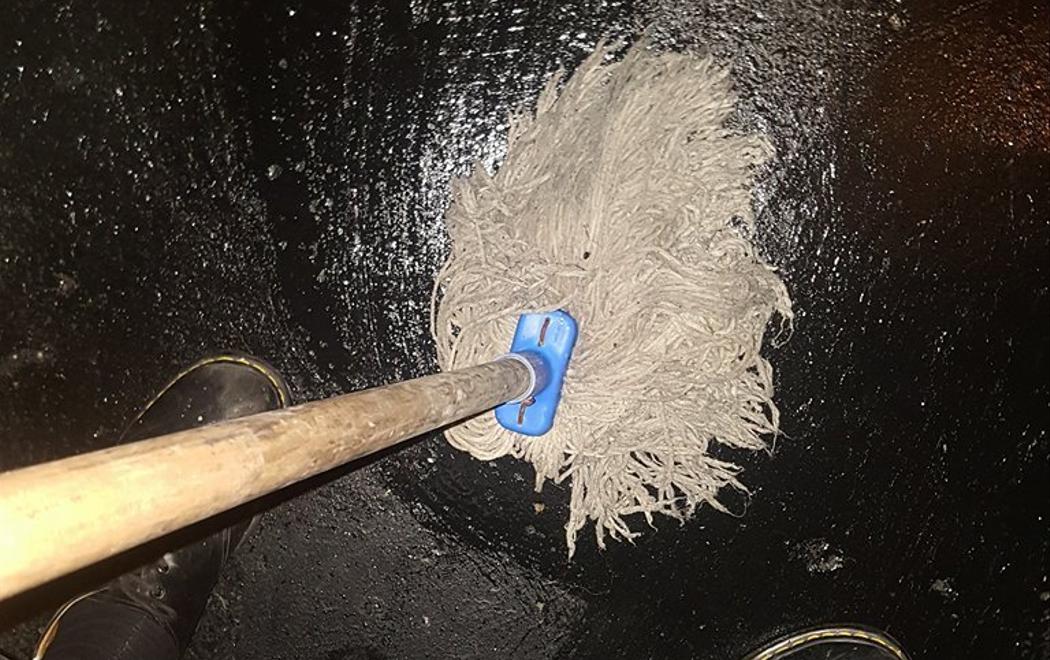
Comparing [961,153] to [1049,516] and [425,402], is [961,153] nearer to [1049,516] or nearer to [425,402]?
[1049,516]

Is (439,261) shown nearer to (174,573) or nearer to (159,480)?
(174,573)

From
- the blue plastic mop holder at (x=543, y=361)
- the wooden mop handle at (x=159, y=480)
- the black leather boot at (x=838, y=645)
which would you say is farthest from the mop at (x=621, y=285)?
the wooden mop handle at (x=159, y=480)

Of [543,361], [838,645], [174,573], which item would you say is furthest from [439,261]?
[838,645]

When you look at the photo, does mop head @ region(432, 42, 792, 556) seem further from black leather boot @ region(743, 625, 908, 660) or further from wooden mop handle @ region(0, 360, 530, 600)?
wooden mop handle @ region(0, 360, 530, 600)

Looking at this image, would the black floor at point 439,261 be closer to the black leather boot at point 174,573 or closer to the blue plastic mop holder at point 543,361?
the black leather boot at point 174,573

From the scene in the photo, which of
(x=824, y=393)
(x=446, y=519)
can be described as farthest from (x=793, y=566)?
(x=446, y=519)

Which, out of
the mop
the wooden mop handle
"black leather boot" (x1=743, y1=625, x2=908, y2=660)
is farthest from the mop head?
the wooden mop handle
